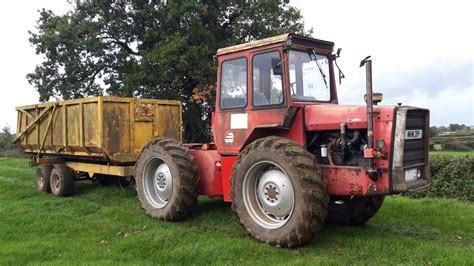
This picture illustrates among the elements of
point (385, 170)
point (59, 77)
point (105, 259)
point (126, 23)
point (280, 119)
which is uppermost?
point (126, 23)

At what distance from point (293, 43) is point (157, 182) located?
11.9 feet

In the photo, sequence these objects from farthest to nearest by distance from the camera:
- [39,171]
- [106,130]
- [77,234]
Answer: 1. [39,171]
2. [106,130]
3. [77,234]

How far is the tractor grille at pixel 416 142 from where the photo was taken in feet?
21.0

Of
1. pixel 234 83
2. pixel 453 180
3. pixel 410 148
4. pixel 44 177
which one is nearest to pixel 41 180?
pixel 44 177

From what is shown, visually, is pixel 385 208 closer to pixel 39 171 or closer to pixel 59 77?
pixel 39 171

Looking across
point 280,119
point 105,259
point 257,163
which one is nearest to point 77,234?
point 105,259

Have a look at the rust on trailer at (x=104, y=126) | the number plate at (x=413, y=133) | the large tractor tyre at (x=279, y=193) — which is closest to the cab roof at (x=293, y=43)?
the large tractor tyre at (x=279, y=193)

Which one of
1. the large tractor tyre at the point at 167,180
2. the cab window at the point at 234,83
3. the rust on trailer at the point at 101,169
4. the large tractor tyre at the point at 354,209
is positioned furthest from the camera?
the rust on trailer at the point at 101,169

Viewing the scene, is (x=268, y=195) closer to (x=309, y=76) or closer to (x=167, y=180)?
(x=309, y=76)

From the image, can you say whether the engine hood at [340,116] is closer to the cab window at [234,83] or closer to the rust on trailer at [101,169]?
the cab window at [234,83]

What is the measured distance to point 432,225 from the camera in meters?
7.68

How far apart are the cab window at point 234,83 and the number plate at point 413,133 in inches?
97.9

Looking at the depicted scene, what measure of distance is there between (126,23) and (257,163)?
1816cm

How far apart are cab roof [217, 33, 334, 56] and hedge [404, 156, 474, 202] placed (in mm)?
6415
